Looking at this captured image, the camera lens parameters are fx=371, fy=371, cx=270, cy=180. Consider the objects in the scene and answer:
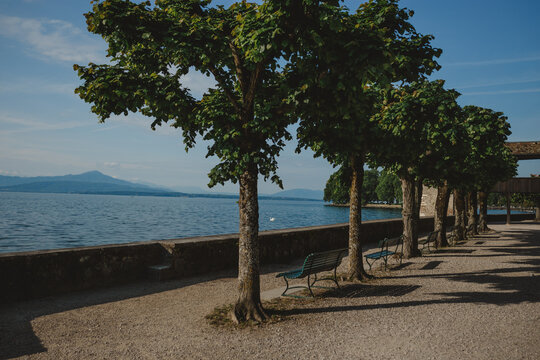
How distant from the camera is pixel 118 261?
851cm

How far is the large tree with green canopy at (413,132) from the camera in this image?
965 cm

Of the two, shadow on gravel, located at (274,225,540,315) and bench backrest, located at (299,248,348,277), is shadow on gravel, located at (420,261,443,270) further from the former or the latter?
bench backrest, located at (299,248,348,277)

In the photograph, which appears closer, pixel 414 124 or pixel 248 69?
pixel 248 69

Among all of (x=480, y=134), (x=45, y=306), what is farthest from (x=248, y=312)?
(x=480, y=134)

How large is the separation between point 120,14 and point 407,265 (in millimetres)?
10380

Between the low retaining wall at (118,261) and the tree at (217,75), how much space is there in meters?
3.19

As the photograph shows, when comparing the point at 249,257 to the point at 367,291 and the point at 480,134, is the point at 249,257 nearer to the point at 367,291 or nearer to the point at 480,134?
the point at 367,291

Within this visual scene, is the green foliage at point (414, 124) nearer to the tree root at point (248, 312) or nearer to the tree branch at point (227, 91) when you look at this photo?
the tree branch at point (227, 91)

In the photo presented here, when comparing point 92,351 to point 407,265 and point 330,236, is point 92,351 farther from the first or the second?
point 330,236

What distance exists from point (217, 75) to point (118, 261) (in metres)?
4.85

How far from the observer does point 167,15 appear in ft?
20.6

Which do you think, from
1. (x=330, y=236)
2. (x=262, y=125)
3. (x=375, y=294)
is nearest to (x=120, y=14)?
(x=262, y=125)

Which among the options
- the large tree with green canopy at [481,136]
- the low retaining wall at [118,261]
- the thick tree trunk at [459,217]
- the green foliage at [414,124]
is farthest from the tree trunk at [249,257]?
the thick tree trunk at [459,217]

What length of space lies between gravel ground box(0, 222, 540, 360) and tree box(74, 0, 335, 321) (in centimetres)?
103
